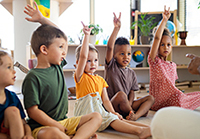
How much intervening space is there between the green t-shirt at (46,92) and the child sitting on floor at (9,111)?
0.05 meters

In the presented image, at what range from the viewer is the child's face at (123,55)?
63.8 inches

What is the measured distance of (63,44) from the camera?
1.07m

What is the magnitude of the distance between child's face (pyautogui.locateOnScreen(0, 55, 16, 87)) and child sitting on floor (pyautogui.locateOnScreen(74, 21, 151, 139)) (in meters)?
0.43

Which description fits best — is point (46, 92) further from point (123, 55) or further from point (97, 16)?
point (97, 16)

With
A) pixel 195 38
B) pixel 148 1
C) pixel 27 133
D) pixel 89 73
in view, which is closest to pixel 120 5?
pixel 148 1

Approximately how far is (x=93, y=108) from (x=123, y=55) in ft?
1.61

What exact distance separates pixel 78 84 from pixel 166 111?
77 cm

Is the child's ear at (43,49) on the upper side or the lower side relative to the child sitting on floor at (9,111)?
upper

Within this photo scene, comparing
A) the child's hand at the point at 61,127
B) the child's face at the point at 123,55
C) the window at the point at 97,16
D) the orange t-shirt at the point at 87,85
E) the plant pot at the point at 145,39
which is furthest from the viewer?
the window at the point at 97,16

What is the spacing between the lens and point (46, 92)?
1.01 meters

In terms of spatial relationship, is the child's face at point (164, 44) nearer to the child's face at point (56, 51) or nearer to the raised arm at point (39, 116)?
the child's face at point (56, 51)

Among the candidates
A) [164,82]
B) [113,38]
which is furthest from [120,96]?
[164,82]

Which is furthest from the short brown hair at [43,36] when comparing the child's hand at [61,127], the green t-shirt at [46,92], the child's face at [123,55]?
the child's face at [123,55]

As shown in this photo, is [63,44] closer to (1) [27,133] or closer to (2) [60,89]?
(2) [60,89]
